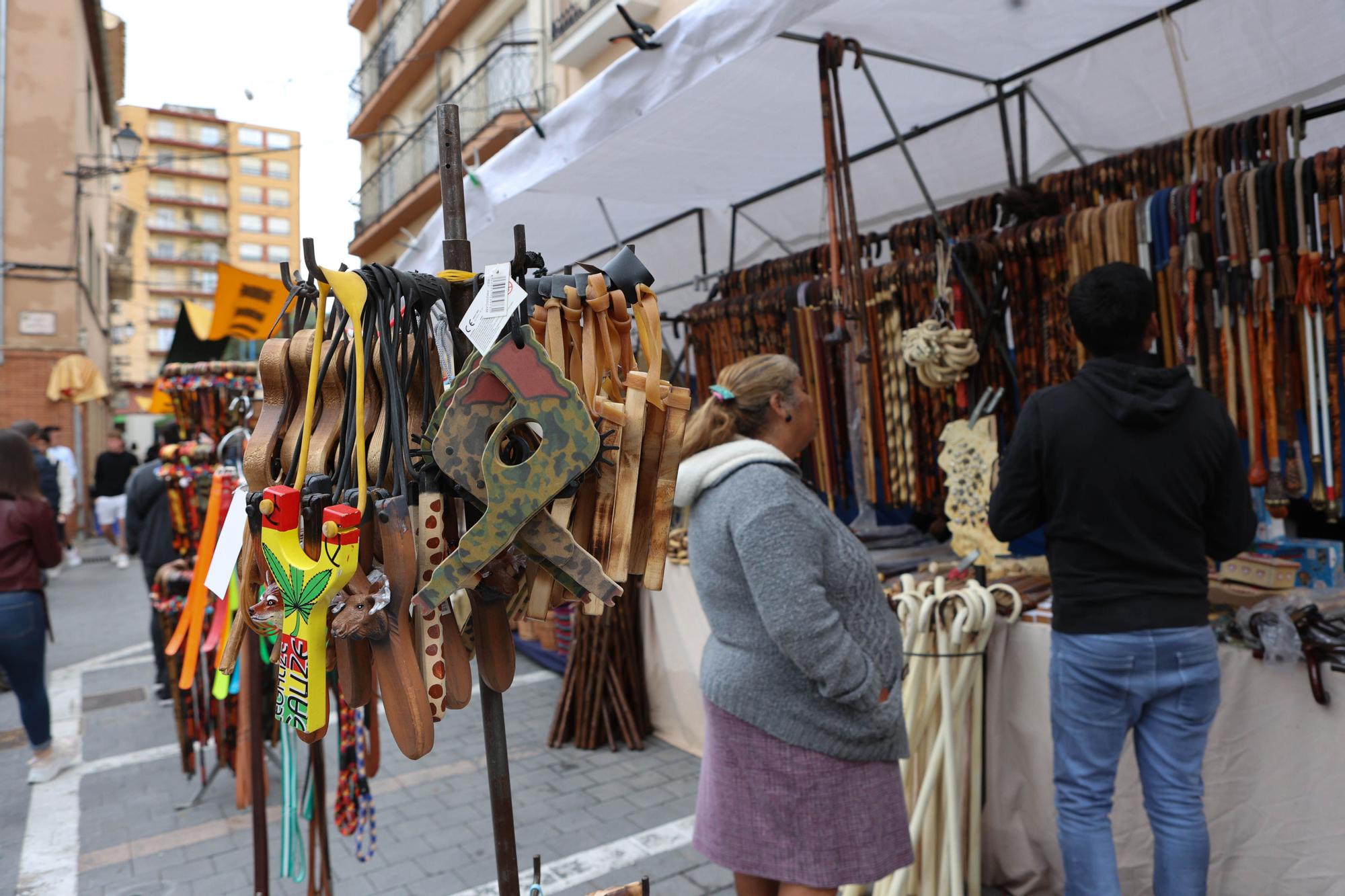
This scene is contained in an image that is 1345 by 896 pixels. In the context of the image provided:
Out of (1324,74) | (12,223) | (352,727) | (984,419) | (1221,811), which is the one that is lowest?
(1221,811)

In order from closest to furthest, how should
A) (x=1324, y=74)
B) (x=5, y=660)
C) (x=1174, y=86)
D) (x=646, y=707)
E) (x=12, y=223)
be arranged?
(x=1324, y=74) → (x=1174, y=86) → (x=5, y=660) → (x=646, y=707) → (x=12, y=223)

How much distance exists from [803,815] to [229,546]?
121 cm

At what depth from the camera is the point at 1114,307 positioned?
1922 mm

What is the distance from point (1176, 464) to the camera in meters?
1.87

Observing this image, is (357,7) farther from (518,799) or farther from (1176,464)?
(1176,464)

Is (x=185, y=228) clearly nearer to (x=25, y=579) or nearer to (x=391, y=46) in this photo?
(x=391, y=46)

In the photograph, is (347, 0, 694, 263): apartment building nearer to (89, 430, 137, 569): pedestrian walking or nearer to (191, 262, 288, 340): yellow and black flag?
(191, 262, 288, 340): yellow and black flag

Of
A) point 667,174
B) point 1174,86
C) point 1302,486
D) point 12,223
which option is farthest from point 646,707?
point 12,223

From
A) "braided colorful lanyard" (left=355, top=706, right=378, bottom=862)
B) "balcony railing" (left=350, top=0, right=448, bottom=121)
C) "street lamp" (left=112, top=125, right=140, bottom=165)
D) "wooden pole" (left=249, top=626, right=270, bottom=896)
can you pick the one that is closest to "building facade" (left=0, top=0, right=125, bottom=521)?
"street lamp" (left=112, top=125, right=140, bottom=165)

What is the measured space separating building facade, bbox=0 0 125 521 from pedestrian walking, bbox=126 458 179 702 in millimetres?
9623

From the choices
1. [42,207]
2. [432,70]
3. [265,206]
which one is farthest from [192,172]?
[432,70]

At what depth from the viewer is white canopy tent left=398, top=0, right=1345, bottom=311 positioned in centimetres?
245

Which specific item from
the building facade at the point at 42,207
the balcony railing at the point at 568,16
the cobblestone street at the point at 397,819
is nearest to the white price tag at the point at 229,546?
the cobblestone street at the point at 397,819

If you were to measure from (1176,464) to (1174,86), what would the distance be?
5.32 feet
